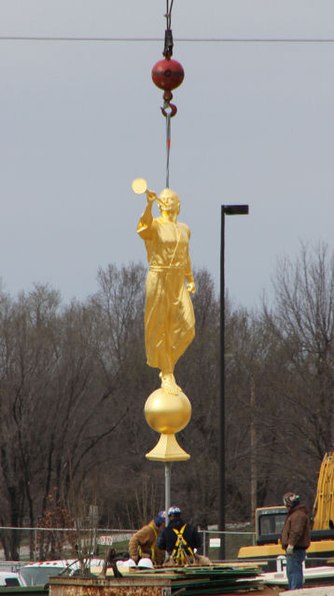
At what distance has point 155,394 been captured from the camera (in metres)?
20.4

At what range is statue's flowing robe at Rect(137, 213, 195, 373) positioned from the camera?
20.5m

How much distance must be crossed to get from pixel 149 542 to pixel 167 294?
320 cm

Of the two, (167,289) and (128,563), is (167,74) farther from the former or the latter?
(128,563)

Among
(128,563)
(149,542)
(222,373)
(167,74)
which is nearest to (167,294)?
(167,74)

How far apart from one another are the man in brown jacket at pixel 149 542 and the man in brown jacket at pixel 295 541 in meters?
1.59

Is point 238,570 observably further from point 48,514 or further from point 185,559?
point 48,514

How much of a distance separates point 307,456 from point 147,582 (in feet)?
94.0

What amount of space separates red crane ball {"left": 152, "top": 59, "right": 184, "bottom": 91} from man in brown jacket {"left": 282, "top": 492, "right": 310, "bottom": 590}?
213 inches

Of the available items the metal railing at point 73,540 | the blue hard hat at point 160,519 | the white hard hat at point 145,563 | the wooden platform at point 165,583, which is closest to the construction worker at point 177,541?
the wooden platform at point 165,583

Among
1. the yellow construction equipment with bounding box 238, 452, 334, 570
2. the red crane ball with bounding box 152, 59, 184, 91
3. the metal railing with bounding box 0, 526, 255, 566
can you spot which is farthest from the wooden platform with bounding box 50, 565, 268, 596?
the yellow construction equipment with bounding box 238, 452, 334, 570

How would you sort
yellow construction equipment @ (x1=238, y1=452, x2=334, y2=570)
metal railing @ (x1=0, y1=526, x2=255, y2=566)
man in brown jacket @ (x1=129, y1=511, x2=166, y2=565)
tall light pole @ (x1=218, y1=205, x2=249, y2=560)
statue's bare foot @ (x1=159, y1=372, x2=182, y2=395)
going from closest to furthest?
statue's bare foot @ (x1=159, y1=372, x2=182, y2=395) → man in brown jacket @ (x1=129, y1=511, x2=166, y2=565) → yellow construction equipment @ (x1=238, y1=452, x2=334, y2=570) → metal railing @ (x1=0, y1=526, x2=255, y2=566) → tall light pole @ (x1=218, y1=205, x2=249, y2=560)

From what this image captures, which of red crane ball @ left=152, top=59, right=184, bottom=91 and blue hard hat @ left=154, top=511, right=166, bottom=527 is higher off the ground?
red crane ball @ left=152, top=59, right=184, bottom=91

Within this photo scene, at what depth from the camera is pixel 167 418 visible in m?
20.1

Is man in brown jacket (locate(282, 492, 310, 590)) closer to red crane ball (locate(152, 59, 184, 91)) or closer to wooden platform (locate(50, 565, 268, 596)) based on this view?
wooden platform (locate(50, 565, 268, 596))
